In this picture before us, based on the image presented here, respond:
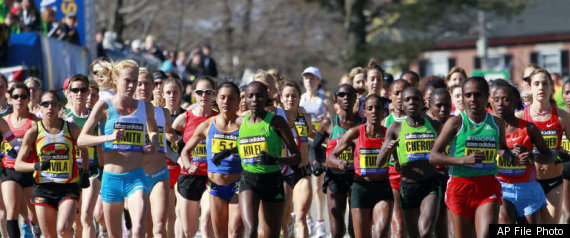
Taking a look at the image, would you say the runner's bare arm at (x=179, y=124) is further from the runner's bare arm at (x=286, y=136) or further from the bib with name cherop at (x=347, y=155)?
the runner's bare arm at (x=286, y=136)

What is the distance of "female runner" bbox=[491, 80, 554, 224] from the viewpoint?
807 cm

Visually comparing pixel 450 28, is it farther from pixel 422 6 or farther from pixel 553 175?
pixel 553 175

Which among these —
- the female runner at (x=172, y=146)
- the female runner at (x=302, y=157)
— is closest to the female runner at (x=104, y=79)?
the female runner at (x=172, y=146)

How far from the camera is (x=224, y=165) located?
888 cm

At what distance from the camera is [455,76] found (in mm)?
12156

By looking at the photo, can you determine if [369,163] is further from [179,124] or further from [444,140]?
[179,124]

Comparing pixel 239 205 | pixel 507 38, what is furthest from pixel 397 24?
pixel 239 205

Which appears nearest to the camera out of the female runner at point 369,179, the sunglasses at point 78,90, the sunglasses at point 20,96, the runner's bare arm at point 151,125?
the runner's bare arm at point 151,125

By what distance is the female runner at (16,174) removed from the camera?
9.67 meters

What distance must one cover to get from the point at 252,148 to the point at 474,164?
1957 mm

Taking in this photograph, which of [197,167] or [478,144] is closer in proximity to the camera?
[478,144]

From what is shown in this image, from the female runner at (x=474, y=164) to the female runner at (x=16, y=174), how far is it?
177 inches

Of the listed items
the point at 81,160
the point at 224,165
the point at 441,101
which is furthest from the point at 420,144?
the point at 81,160

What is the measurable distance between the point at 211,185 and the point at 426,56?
51.1 metres
